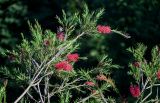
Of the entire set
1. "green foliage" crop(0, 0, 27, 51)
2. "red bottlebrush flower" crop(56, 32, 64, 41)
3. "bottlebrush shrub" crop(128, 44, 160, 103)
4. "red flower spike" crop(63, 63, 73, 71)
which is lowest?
"bottlebrush shrub" crop(128, 44, 160, 103)

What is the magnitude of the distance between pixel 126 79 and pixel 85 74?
556cm

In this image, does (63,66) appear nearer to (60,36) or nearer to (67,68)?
(67,68)

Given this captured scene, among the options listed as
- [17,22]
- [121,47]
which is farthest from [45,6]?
[121,47]

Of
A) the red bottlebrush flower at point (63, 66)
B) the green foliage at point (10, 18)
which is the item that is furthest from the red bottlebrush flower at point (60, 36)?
the green foliage at point (10, 18)

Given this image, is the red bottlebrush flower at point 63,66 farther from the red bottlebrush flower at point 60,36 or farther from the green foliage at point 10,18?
the green foliage at point 10,18

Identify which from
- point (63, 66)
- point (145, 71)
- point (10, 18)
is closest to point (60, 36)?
point (63, 66)

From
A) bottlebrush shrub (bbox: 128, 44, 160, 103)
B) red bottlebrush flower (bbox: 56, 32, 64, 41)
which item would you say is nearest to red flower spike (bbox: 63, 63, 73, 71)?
red bottlebrush flower (bbox: 56, 32, 64, 41)

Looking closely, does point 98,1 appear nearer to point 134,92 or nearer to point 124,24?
point 124,24

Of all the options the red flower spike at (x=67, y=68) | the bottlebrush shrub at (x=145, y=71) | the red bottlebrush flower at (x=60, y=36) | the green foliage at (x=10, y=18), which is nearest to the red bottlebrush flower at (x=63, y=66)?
the red flower spike at (x=67, y=68)

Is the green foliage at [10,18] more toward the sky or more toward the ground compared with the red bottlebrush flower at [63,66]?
more toward the sky

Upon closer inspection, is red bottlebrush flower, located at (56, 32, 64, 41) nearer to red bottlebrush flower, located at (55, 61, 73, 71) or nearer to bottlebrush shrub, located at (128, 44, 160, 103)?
red bottlebrush flower, located at (55, 61, 73, 71)

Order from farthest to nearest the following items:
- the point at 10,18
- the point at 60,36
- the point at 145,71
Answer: the point at 10,18
the point at 60,36
the point at 145,71

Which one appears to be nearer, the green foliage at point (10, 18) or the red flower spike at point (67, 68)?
the red flower spike at point (67, 68)

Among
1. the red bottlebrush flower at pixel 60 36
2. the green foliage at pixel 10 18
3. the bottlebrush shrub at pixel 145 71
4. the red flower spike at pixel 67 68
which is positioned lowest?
the bottlebrush shrub at pixel 145 71
